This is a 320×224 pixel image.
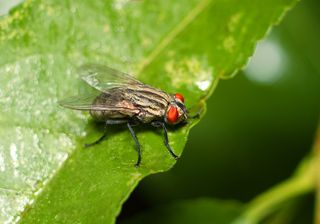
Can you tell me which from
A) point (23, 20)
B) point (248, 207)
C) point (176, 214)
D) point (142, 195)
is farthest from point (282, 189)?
point (23, 20)

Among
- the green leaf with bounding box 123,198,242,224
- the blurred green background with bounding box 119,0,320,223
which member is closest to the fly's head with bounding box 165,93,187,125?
the green leaf with bounding box 123,198,242,224

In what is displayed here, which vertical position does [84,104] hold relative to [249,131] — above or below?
above

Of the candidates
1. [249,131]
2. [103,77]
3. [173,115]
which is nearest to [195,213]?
[249,131]

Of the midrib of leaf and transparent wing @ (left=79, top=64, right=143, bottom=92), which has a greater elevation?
the midrib of leaf

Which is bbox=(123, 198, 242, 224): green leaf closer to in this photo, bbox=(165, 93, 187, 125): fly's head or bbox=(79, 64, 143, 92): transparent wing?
bbox=(165, 93, 187, 125): fly's head

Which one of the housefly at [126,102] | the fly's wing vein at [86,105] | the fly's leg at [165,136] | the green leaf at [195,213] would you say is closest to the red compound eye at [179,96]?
the housefly at [126,102]

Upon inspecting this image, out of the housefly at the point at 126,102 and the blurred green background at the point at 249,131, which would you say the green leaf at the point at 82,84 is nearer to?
the housefly at the point at 126,102

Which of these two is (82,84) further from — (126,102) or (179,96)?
(179,96)
